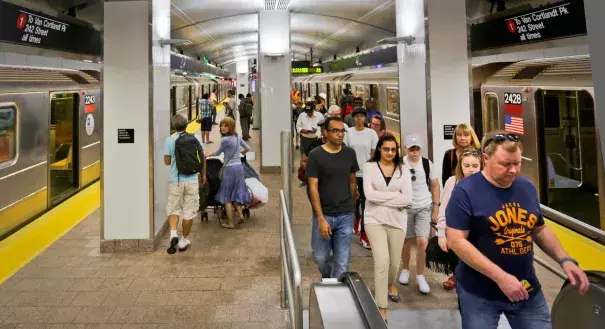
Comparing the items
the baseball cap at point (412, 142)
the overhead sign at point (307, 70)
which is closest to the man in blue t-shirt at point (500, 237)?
the baseball cap at point (412, 142)

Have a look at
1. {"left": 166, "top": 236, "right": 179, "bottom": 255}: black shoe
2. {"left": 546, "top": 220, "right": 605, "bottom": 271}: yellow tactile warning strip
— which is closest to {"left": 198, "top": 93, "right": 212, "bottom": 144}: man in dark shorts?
{"left": 166, "top": 236, "right": 179, "bottom": 255}: black shoe

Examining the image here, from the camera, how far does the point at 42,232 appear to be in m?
6.49

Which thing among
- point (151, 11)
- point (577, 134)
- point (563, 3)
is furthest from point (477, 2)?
point (151, 11)

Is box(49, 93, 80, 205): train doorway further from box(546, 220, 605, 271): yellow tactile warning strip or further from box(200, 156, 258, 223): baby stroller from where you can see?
box(546, 220, 605, 271): yellow tactile warning strip

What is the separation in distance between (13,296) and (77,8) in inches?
212

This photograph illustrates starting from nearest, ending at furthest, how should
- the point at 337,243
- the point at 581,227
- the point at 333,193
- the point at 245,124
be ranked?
the point at 581,227, the point at 333,193, the point at 337,243, the point at 245,124

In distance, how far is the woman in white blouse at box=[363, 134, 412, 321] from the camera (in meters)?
3.60

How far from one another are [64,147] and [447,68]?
22.0ft

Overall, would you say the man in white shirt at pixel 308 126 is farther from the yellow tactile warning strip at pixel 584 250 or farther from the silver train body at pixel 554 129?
the yellow tactile warning strip at pixel 584 250

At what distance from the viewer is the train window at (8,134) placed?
616 cm

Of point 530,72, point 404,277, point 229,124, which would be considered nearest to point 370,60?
point 530,72

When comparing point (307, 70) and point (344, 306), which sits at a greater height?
point (307, 70)

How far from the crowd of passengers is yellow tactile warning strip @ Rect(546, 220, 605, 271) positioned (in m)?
1.76

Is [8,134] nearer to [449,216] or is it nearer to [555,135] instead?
[449,216]
